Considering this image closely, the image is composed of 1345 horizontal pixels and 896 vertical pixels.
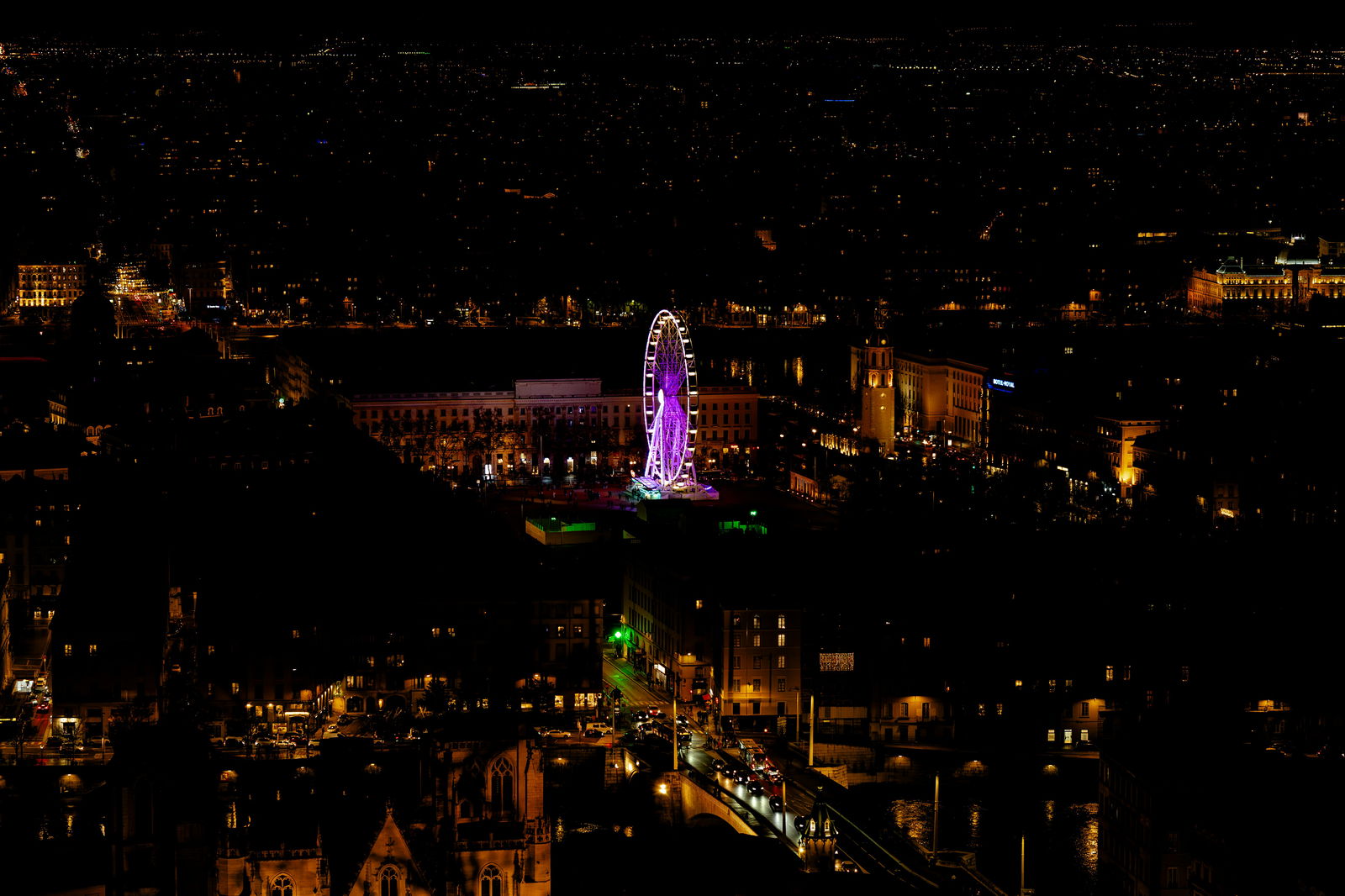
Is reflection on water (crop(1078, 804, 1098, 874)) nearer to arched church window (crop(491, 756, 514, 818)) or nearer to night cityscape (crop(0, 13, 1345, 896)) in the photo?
night cityscape (crop(0, 13, 1345, 896))

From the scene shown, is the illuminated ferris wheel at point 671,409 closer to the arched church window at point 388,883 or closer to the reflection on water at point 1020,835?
the reflection on water at point 1020,835

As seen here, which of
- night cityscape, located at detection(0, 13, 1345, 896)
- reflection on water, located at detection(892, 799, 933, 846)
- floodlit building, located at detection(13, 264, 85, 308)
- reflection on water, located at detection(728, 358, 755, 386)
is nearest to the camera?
night cityscape, located at detection(0, 13, 1345, 896)

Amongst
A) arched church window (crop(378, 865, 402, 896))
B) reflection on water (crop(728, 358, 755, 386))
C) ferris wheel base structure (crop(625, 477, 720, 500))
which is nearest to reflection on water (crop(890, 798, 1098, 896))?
arched church window (crop(378, 865, 402, 896))

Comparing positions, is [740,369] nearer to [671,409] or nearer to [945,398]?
[945,398]

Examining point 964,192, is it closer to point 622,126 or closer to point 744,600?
point 622,126

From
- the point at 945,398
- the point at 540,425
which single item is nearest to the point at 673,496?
the point at 540,425

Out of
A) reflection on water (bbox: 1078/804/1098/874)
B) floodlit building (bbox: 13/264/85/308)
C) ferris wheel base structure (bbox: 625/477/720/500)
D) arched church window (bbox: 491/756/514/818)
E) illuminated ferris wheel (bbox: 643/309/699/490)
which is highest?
Result: floodlit building (bbox: 13/264/85/308)

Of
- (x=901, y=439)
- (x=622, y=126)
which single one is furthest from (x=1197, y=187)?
(x=901, y=439)

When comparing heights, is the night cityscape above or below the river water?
above
